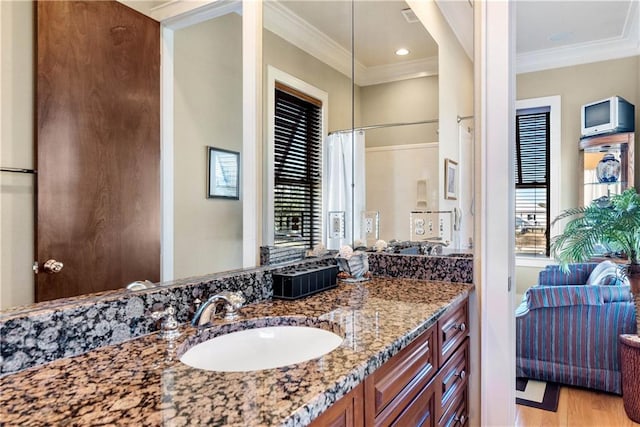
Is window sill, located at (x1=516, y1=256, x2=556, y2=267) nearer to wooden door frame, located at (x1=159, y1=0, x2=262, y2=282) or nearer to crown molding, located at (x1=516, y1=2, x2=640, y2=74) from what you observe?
crown molding, located at (x1=516, y1=2, x2=640, y2=74)

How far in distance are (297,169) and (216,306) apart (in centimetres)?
102

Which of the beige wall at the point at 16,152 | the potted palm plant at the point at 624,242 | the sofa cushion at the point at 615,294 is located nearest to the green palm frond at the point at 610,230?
the potted palm plant at the point at 624,242

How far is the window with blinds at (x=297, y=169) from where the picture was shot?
1.90m

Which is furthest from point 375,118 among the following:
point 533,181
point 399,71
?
point 533,181

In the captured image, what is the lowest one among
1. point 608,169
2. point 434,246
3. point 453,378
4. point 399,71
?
point 453,378

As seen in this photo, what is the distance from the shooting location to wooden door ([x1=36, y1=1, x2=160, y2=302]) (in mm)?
1060

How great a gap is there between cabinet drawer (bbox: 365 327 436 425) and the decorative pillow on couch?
2322mm

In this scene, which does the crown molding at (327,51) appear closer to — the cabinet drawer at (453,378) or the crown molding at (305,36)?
the crown molding at (305,36)

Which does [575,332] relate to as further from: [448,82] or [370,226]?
[448,82]

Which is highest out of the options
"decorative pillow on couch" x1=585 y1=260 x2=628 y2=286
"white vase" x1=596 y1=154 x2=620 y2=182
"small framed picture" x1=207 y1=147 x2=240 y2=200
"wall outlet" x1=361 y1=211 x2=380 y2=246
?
"white vase" x1=596 y1=154 x2=620 y2=182

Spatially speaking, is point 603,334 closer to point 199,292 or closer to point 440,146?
point 440,146

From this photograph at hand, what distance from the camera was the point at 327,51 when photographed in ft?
7.29

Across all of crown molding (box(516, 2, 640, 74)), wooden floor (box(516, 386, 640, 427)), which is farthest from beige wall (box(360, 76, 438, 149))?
crown molding (box(516, 2, 640, 74))

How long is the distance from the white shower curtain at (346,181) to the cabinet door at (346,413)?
1.35 meters
